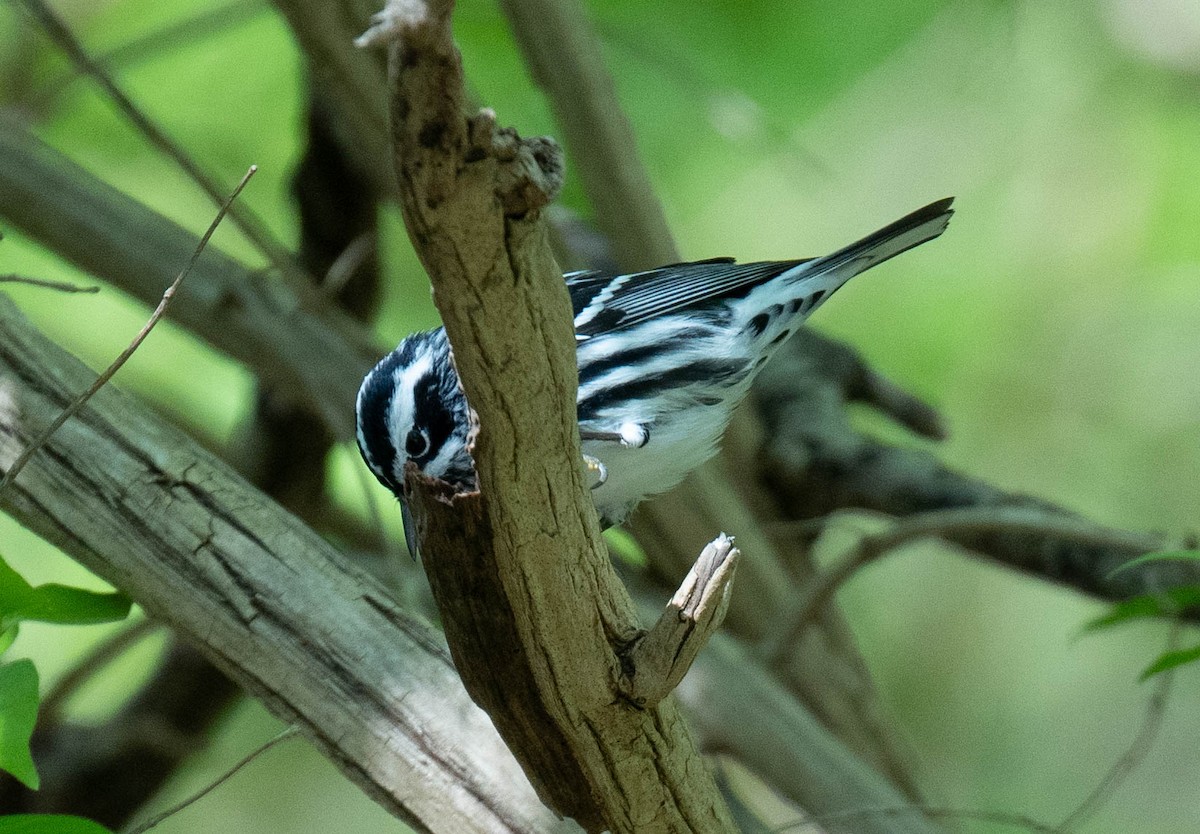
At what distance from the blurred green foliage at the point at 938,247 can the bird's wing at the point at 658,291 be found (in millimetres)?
1247

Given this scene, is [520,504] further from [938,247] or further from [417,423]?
[938,247]

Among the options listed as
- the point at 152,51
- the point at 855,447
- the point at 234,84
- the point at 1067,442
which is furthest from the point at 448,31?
the point at 1067,442

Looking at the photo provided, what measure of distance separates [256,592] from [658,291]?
1079mm

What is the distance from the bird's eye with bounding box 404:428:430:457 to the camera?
1995 millimetres

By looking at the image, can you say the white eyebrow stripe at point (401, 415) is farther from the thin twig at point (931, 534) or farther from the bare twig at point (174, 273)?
the thin twig at point (931, 534)

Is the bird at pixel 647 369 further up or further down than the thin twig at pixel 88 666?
further up

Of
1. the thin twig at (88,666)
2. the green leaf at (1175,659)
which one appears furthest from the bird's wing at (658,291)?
the thin twig at (88,666)

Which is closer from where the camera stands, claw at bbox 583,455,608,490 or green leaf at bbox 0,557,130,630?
green leaf at bbox 0,557,130,630

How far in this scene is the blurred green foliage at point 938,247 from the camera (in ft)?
14.0

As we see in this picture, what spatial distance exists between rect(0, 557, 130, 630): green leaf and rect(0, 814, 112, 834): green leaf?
0.34 metres

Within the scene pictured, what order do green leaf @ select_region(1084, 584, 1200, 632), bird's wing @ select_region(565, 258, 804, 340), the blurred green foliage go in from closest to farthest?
green leaf @ select_region(1084, 584, 1200, 632)
bird's wing @ select_region(565, 258, 804, 340)
the blurred green foliage

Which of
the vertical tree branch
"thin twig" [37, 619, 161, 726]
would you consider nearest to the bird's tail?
the vertical tree branch

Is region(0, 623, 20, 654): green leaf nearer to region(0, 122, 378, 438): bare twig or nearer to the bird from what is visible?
the bird

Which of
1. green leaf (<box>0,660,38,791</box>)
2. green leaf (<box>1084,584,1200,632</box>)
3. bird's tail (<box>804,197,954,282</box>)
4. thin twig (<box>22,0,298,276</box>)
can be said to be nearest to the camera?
green leaf (<box>0,660,38,791</box>)
